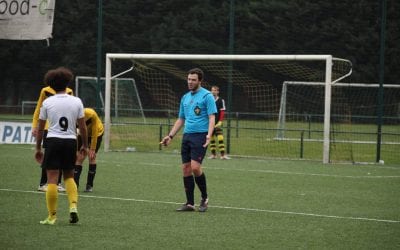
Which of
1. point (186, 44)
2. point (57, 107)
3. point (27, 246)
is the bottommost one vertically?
point (27, 246)

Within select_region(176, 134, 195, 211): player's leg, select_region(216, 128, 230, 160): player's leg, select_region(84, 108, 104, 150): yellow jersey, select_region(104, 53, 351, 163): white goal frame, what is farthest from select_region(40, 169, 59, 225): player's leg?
select_region(216, 128, 230, 160): player's leg

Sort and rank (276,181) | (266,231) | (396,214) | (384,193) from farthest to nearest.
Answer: (276,181) → (384,193) → (396,214) → (266,231)

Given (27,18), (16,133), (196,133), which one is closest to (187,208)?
(196,133)

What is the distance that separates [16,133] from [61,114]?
1479cm

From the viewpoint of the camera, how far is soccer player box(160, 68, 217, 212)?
11.3m

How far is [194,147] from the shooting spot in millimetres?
11328

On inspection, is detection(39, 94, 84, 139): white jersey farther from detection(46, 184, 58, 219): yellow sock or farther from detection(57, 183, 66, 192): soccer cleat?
detection(57, 183, 66, 192): soccer cleat

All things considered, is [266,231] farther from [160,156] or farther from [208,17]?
[208,17]

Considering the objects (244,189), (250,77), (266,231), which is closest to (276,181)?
(244,189)

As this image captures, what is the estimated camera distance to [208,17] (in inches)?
1316

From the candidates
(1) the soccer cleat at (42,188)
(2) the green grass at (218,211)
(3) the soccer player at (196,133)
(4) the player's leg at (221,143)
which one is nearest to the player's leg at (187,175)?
(3) the soccer player at (196,133)

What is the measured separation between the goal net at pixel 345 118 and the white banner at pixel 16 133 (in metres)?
7.27

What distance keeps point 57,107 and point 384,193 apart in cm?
677

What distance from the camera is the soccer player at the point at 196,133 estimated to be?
11328mm
